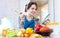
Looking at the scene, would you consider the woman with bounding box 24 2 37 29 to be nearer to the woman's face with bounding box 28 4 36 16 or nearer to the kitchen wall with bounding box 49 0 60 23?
the woman's face with bounding box 28 4 36 16

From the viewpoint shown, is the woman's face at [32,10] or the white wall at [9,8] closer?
the woman's face at [32,10]

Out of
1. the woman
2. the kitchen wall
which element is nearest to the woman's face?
the woman

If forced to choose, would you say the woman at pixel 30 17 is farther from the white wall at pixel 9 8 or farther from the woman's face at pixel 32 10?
the white wall at pixel 9 8

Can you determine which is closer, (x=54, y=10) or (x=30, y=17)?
(x=30, y=17)

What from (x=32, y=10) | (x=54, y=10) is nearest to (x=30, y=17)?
(x=32, y=10)

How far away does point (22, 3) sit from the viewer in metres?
1.27

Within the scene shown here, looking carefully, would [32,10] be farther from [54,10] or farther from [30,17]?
[54,10]

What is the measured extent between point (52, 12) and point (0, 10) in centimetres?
59

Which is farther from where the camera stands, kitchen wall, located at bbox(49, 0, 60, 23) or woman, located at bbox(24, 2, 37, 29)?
kitchen wall, located at bbox(49, 0, 60, 23)

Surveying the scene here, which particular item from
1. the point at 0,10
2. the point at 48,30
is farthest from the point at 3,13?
the point at 48,30

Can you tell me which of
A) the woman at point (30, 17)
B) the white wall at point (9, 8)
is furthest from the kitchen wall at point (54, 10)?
the white wall at point (9, 8)

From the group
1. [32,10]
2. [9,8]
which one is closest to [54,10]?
[32,10]

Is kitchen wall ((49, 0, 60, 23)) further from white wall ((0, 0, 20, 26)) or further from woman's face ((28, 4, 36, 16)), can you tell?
white wall ((0, 0, 20, 26))

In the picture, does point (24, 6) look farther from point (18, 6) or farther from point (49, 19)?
point (49, 19)
